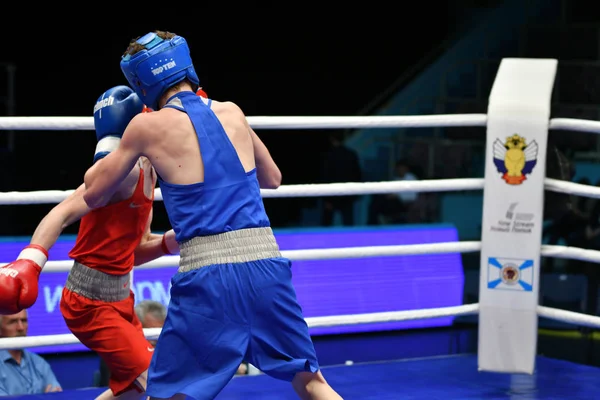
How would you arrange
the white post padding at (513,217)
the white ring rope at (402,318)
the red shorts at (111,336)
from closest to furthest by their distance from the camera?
the red shorts at (111,336)
the white ring rope at (402,318)
the white post padding at (513,217)

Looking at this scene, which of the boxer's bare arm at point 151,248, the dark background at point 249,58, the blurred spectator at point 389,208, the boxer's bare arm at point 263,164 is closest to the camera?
the boxer's bare arm at point 263,164

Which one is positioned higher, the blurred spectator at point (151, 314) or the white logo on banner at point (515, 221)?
the white logo on banner at point (515, 221)

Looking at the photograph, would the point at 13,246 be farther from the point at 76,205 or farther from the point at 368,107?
the point at 368,107

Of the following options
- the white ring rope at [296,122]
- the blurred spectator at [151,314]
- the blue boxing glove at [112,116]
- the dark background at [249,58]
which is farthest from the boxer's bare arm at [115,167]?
the dark background at [249,58]

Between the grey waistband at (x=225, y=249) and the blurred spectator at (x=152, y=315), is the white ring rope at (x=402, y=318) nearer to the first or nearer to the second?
the blurred spectator at (x=152, y=315)

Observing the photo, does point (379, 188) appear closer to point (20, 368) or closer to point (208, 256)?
point (208, 256)

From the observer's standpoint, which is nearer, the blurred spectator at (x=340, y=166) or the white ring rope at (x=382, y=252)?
the white ring rope at (x=382, y=252)

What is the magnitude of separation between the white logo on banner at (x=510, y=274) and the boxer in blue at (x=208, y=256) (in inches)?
56.8

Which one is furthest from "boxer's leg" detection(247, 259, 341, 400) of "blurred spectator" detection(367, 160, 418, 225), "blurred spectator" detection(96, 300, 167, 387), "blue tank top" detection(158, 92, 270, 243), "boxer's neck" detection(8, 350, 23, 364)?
"blurred spectator" detection(367, 160, 418, 225)

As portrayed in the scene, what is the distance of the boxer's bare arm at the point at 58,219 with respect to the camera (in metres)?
2.41

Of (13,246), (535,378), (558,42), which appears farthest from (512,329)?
(558,42)

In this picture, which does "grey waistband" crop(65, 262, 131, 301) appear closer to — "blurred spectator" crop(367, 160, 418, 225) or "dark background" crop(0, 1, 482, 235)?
"dark background" crop(0, 1, 482, 235)

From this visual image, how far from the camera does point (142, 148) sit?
86.0 inches

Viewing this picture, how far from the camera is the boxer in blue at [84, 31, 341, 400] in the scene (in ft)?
7.07
